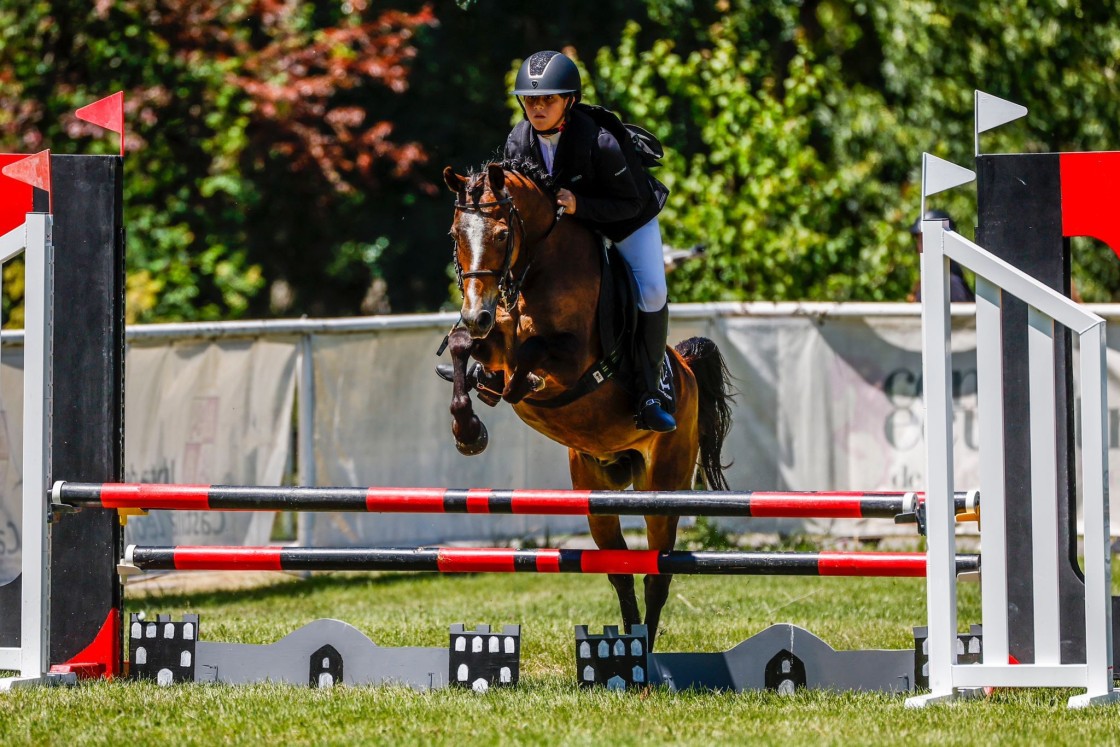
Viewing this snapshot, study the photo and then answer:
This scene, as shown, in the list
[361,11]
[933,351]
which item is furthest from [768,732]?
[361,11]

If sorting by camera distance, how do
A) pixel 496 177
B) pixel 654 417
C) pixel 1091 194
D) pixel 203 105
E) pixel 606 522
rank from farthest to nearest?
pixel 203 105 < pixel 606 522 < pixel 654 417 < pixel 496 177 < pixel 1091 194

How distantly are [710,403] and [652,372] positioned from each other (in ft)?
3.97

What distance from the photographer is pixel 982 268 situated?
4.55 m

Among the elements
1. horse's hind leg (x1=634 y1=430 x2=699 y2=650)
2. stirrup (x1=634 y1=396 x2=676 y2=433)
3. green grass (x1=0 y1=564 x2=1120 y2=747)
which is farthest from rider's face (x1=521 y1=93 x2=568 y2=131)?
green grass (x1=0 y1=564 x2=1120 y2=747)

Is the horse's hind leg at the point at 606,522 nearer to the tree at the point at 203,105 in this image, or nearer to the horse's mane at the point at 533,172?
the horse's mane at the point at 533,172

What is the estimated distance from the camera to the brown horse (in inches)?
196

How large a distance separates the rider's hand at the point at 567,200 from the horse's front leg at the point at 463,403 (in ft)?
1.96

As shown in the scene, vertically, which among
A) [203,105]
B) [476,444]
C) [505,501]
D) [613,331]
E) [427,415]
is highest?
[203,105]

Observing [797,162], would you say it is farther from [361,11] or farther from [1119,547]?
[361,11]

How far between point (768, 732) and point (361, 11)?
47.2 ft

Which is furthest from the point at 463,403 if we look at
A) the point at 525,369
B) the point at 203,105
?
the point at 203,105

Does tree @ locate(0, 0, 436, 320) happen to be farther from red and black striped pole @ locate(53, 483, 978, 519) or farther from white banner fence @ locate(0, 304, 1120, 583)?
red and black striped pole @ locate(53, 483, 978, 519)

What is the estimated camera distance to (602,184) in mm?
5461

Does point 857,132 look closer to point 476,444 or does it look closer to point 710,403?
point 710,403
